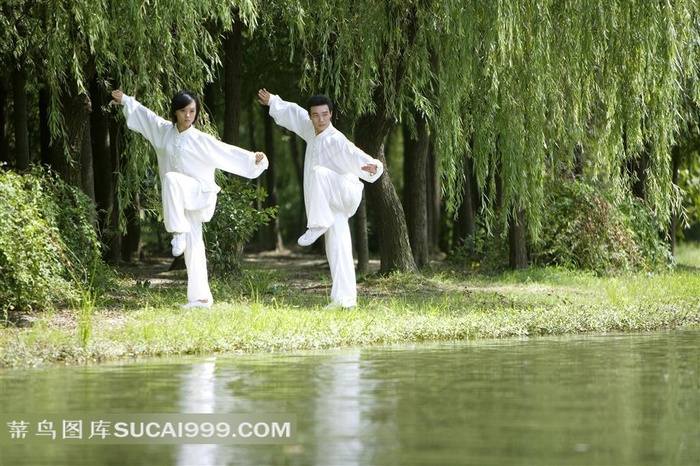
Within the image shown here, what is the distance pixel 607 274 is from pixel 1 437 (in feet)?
44.1

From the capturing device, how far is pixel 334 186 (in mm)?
12898

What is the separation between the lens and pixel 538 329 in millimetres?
11664

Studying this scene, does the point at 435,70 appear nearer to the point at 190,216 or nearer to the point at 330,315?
the point at 190,216

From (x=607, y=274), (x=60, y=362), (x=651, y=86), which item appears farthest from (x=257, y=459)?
(x=607, y=274)

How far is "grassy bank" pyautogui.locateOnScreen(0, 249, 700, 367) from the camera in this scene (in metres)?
9.91

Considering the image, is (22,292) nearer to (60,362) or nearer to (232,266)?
(60,362)

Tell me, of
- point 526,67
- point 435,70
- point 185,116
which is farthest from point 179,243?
point 435,70

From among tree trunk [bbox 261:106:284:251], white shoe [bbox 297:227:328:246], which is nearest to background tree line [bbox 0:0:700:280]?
white shoe [bbox 297:227:328:246]

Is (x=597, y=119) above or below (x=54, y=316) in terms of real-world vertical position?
above

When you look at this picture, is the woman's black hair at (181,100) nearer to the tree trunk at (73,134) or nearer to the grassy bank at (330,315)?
the grassy bank at (330,315)

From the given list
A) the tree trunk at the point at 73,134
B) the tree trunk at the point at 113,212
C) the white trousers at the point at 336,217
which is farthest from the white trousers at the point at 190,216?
the tree trunk at the point at 113,212

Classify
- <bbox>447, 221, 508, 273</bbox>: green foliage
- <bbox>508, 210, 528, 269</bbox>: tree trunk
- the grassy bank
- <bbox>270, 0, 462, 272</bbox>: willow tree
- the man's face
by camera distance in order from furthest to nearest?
<bbox>447, 221, 508, 273</bbox>: green foliage < <bbox>508, 210, 528, 269</bbox>: tree trunk < <bbox>270, 0, 462, 272</bbox>: willow tree < the man's face < the grassy bank

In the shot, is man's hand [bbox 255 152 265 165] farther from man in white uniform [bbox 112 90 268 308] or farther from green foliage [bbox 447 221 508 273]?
green foliage [bbox 447 221 508 273]

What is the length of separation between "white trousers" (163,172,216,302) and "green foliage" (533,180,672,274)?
7360 millimetres
